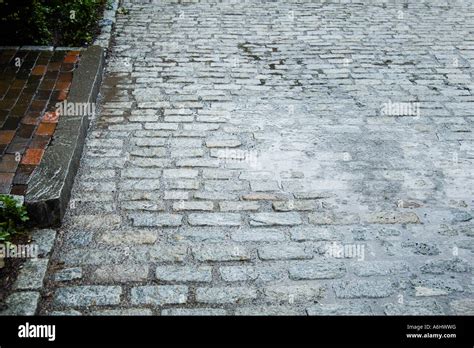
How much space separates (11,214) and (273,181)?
2.09 meters

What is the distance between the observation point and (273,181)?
153 inches

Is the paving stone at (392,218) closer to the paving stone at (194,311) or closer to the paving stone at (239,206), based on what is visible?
the paving stone at (239,206)

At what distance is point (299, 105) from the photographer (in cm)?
512

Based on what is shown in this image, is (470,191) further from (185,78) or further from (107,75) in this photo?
(107,75)

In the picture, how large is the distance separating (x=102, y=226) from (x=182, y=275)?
0.80m

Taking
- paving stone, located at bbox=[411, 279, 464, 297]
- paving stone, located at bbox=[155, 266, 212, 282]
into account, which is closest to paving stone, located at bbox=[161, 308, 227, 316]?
paving stone, located at bbox=[155, 266, 212, 282]

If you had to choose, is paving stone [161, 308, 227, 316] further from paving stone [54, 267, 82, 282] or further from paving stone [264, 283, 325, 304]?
paving stone [54, 267, 82, 282]

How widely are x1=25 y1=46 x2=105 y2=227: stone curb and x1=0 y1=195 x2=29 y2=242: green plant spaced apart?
0.07 metres

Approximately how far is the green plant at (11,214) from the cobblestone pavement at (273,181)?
0.31 metres

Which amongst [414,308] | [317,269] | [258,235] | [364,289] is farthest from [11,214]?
[414,308]

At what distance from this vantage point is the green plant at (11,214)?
302cm

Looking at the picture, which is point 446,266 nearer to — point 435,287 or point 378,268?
point 435,287
